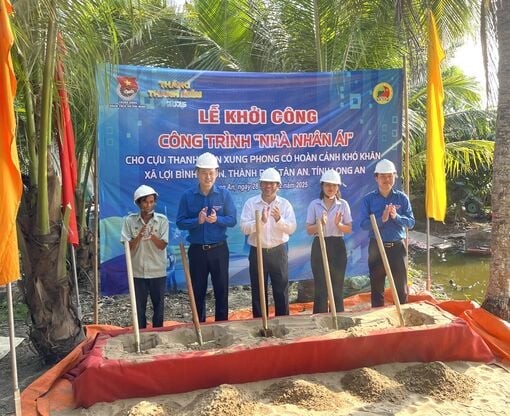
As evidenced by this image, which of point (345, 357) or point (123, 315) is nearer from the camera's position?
point (345, 357)

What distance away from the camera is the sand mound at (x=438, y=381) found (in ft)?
12.0

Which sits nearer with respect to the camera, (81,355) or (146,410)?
(146,410)

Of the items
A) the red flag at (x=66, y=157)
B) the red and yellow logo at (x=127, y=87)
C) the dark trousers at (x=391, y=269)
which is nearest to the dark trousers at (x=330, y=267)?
the dark trousers at (x=391, y=269)

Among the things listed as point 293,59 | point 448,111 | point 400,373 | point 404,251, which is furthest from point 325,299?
point 448,111

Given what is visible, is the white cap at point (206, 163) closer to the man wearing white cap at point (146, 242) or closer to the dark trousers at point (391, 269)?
the man wearing white cap at point (146, 242)

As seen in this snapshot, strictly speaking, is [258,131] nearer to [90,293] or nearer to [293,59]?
[293,59]

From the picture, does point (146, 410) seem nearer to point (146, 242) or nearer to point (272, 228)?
point (146, 242)

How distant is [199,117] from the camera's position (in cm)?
547

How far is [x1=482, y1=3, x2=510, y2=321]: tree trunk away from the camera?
4984mm

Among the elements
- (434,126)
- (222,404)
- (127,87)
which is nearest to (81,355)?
(222,404)

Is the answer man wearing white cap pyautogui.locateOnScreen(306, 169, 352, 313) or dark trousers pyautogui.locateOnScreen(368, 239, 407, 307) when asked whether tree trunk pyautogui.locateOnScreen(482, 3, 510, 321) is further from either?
A: man wearing white cap pyautogui.locateOnScreen(306, 169, 352, 313)

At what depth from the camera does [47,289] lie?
4410 millimetres

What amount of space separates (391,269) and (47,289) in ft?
10.7

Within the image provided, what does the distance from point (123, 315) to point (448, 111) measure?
836 cm
